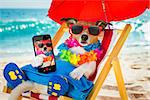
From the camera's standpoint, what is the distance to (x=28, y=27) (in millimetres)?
4719

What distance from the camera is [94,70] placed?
1806mm

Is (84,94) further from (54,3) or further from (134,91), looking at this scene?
(134,91)

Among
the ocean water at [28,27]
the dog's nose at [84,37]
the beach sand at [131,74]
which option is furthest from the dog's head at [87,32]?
the ocean water at [28,27]

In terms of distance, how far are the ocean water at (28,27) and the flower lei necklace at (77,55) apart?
7.05ft

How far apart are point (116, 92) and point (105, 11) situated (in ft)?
2.34

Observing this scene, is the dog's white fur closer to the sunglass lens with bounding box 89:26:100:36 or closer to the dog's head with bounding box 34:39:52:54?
the dog's head with bounding box 34:39:52:54

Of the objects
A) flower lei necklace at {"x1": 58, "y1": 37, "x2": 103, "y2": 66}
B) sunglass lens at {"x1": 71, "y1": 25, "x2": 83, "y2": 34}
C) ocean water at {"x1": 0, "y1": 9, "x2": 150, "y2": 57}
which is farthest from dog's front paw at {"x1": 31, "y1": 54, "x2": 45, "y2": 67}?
ocean water at {"x1": 0, "y1": 9, "x2": 150, "y2": 57}

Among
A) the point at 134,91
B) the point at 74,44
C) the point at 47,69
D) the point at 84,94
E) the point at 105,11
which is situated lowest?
A: the point at 134,91

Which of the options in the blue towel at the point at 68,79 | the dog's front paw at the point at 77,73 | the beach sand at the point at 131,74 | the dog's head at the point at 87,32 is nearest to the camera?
the blue towel at the point at 68,79

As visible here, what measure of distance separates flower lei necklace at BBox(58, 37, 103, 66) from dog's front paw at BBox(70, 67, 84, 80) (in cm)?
11

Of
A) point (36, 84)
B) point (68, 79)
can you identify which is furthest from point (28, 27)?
point (68, 79)

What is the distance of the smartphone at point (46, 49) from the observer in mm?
1812

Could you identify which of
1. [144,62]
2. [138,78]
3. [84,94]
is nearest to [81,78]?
[84,94]

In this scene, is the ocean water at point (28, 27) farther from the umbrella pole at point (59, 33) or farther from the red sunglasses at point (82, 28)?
the red sunglasses at point (82, 28)
